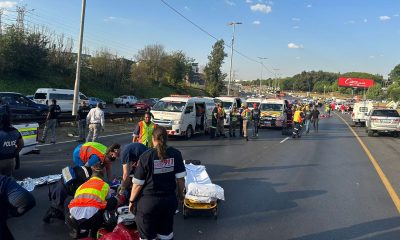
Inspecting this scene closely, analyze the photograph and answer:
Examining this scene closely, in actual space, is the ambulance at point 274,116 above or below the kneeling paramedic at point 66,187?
above

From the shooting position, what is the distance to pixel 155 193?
4.07 m

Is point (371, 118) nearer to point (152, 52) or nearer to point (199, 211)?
point (199, 211)

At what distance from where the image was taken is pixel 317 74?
196 meters

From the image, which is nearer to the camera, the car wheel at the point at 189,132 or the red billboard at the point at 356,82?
the car wheel at the point at 189,132

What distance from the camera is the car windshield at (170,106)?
18.9 m

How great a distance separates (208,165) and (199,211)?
16.6 feet

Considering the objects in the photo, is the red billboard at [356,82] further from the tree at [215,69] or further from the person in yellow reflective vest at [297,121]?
the person in yellow reflective vest at [297,121]

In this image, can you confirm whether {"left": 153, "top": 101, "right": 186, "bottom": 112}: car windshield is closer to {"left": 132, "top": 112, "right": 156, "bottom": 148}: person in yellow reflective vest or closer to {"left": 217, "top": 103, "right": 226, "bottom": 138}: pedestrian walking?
{"left": 217, "top": 103, "right": 226, "bottom": 138}: pedestrian walking

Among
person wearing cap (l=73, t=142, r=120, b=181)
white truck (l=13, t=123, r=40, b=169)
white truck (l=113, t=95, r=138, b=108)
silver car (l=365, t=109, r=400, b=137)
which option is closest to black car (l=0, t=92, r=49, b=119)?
white truck (l=13, t=123, r=40, b=169)

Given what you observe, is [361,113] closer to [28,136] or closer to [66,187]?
[28,136]

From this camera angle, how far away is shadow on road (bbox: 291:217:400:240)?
604cm

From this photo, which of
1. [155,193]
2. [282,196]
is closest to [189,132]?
[282,196]

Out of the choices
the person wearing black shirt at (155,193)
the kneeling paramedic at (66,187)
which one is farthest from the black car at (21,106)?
the person wearing black shirt at (155,193)

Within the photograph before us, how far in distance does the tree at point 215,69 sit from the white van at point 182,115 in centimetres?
5057
